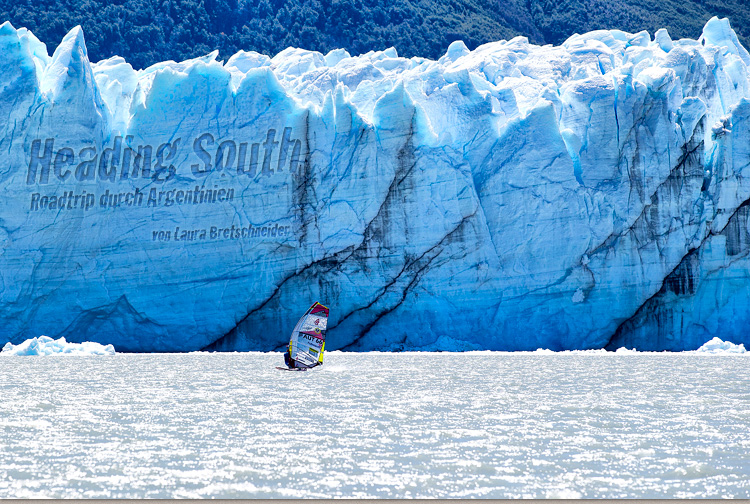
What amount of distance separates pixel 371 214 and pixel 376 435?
520 inches

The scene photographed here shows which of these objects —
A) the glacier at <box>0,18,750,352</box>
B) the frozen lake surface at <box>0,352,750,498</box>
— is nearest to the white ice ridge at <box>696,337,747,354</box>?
the glacier at <box>0,18,750,352</box>

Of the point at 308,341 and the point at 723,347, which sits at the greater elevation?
the point at 723,347

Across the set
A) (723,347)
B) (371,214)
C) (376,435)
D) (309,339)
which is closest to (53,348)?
(309,339)

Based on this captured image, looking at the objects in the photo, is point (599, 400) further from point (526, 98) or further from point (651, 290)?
point (526, 98)

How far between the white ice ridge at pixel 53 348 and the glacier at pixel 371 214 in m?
0.77

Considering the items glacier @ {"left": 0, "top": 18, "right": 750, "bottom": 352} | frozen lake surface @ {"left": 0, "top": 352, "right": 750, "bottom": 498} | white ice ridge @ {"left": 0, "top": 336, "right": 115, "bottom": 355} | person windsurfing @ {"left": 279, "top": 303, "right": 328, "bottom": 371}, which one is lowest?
frozen lake surface @ {"left": 0, "top": 352, "right": 750, "bottom": 498}

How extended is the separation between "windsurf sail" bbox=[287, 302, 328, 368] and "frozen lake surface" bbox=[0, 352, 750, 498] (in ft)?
6.78

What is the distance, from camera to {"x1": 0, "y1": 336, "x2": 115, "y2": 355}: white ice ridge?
19828mm

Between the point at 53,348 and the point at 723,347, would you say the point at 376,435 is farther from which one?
the point at 723,347

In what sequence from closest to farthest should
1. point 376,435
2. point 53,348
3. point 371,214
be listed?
point 376,435 → point 53,348 → point 371,214

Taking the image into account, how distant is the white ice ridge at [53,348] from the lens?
19.8m

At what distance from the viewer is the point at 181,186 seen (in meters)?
21.4

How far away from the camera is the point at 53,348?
1991 cm

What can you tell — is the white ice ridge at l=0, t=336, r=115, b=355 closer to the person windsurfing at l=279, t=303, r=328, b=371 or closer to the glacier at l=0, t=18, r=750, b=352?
the glacier at l=0, t=18, r=750, b=352
